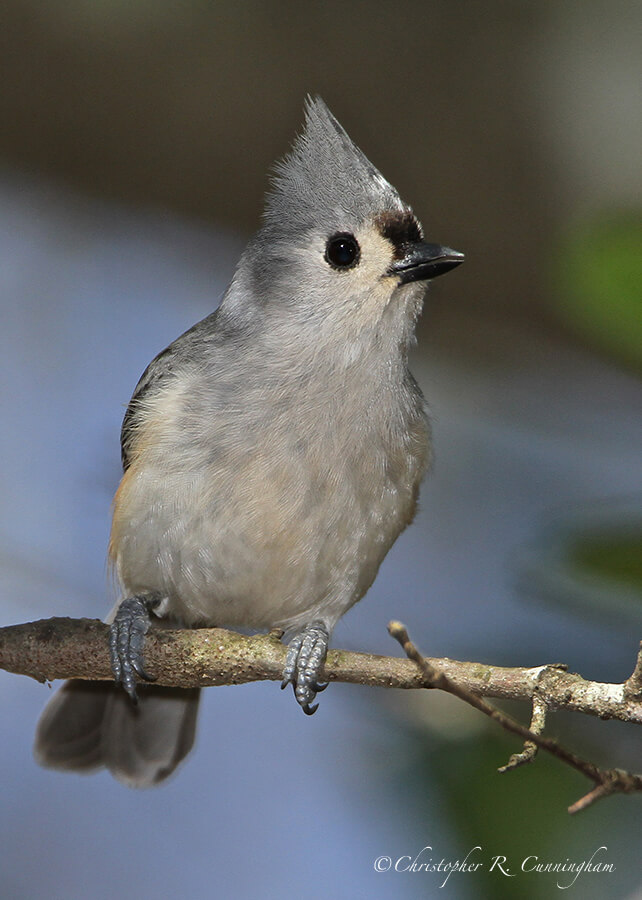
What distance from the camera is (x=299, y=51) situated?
129 inches

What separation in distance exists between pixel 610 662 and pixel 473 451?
1.70 m

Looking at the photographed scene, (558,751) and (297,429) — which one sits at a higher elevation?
(297,429)

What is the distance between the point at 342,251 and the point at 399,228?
151 millimetres

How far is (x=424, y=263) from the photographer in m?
2.33

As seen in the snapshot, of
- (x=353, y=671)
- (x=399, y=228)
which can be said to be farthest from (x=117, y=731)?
(x=399, y=228)

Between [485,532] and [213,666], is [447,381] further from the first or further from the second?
[213,666]

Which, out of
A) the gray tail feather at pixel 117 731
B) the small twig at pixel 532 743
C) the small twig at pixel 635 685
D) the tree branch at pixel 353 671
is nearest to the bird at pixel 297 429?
the tree branch at pixel 353 671

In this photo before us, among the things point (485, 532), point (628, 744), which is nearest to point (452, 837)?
point (628, 744)

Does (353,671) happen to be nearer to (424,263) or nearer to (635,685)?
(635,685)

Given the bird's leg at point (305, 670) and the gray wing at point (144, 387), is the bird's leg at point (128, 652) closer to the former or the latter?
the bird's leg at point (305, 670)

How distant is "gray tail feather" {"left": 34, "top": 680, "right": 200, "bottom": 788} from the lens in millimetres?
2936

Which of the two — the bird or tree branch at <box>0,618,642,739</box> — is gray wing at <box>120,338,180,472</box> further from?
tree branch at <box>0,618,642,739</box>

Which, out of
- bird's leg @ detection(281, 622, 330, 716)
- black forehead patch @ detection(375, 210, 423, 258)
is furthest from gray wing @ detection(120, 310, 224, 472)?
bird's leg @ detection(281, 622, 330, 716)

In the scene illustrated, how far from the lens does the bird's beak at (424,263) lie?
7.63ft
